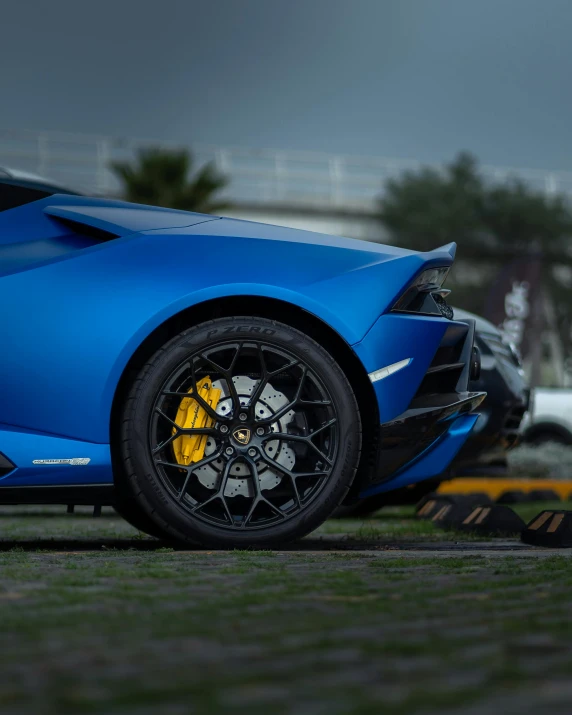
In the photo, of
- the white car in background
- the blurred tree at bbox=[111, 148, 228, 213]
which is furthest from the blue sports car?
the blurred tree at bbox=[111, 148, 228, 213]

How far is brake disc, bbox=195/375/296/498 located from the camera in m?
4.51

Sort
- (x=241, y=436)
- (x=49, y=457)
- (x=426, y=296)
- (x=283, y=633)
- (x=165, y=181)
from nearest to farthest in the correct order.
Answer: (x=283, y=633) → (x=49, y=457) → (x=241, y=436) → (x=426, y=296) → (x=165, y=181)

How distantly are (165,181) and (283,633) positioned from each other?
28.5m

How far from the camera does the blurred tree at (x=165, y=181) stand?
30281mm

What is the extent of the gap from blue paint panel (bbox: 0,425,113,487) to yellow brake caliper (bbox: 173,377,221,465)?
292mm

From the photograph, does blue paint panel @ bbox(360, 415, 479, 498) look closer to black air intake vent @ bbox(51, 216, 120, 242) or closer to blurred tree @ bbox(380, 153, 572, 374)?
black air intake vent @ bbox(51, 216, 120, 242)

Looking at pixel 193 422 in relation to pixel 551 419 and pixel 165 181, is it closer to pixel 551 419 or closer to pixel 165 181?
pixel 551 419

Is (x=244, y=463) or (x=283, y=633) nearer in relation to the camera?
(x=283, y=633)

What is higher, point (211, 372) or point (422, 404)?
point (211, 372)

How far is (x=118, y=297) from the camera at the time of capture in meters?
4.42

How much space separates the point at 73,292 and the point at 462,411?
166 cm

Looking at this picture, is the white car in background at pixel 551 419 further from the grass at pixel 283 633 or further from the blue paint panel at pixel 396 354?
the grass at pixel 283 633

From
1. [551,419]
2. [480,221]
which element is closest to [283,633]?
[551,419]

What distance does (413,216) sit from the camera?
47.9 meters
